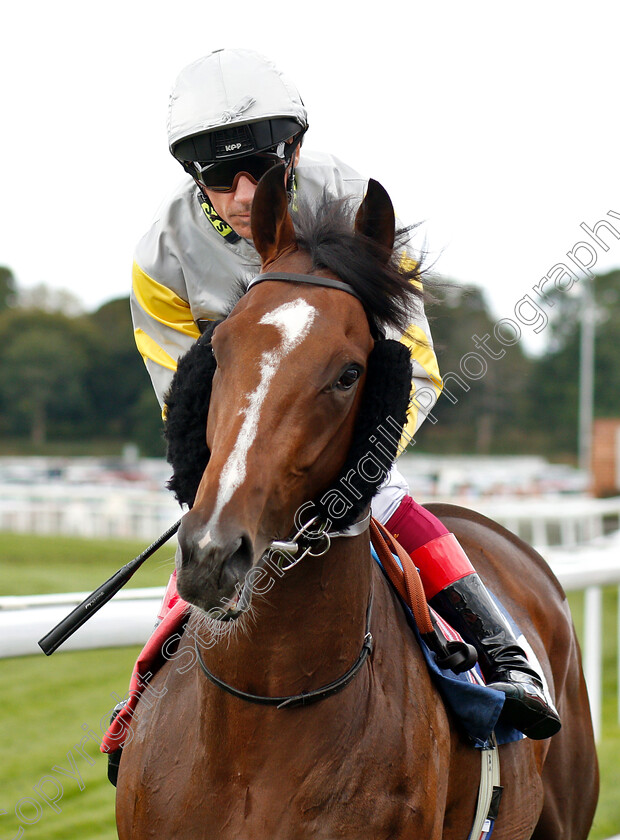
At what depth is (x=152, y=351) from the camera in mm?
2723

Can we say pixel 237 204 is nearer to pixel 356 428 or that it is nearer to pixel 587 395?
pixel 356 428

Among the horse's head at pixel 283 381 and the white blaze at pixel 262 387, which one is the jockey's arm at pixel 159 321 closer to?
the horse's head at pixel 283 381

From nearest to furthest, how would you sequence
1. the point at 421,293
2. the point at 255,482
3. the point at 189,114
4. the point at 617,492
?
the point at 255,482 < the point at 421,293 < the point at 189,114 < the point at 617,492

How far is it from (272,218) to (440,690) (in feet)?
4.08

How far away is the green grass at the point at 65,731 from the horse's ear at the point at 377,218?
0.92 metres

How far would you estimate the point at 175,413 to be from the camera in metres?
2.05

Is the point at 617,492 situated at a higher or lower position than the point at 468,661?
lower

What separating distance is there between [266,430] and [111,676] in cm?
610

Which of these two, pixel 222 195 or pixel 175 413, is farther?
pixel 222 195

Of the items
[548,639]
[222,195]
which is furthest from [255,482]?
[548,639]

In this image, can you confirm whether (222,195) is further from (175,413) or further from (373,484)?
(373,484)

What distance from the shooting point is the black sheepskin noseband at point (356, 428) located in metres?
1.97

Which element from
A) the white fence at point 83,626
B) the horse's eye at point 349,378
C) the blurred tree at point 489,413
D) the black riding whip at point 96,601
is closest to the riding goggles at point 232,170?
the horse's eye at point 349,378

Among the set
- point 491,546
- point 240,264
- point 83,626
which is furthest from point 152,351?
point 491,546
